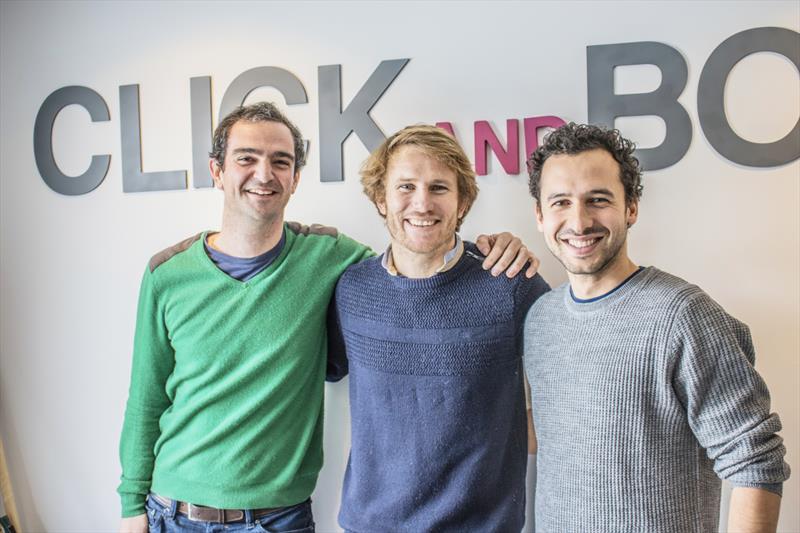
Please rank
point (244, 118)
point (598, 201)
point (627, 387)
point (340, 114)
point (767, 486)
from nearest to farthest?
point (767, 486) → point (627, 387) → point (598, 201) → point (244, 118) → point (340, 114)

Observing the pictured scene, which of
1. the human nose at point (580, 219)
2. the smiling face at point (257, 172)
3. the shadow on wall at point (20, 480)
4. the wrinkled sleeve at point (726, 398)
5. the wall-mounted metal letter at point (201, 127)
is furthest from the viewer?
the shadow on wall at point (20, 480)

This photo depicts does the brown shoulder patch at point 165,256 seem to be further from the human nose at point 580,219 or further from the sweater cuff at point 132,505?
the human nose at point 580,219

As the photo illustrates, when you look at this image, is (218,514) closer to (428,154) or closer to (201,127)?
(428,154)

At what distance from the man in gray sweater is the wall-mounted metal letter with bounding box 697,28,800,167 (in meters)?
0.62

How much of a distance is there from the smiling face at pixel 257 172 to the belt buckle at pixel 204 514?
0.84 meters

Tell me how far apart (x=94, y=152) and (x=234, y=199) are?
91 centimetres

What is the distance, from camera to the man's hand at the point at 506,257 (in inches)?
63.4

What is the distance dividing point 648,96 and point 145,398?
1.85 meters

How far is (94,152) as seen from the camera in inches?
90.8

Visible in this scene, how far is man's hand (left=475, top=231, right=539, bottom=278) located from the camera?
1.61 metres

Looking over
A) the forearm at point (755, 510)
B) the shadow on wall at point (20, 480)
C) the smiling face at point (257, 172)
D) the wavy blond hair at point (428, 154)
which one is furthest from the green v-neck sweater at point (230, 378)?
the forearm at point (755, 510)

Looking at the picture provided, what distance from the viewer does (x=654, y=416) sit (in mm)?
1234

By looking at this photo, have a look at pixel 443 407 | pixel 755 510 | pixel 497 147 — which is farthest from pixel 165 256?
pixel 755 510

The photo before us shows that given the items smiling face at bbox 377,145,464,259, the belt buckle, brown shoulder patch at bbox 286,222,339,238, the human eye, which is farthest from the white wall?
the human eye
